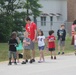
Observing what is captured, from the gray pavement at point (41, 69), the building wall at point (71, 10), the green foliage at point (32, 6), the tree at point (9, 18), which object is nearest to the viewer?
the gray pavement at point (41, 69)

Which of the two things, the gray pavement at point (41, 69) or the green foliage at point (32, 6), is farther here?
the green foliage at point (32, 6)

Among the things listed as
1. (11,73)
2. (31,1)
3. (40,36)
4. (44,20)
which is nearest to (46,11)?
(44,20)

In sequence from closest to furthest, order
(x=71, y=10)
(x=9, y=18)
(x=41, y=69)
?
(x=41, y=69) → (x=9, y=18) → (x=71, y=10)

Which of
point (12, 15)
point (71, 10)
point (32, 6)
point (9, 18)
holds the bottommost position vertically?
point (9, 18)

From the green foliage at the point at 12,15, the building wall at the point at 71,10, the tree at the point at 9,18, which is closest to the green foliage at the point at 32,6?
the green foliage at the point at 12,15

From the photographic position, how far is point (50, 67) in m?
16.0

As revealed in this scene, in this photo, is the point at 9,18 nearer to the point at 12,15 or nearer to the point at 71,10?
the point at 12,15

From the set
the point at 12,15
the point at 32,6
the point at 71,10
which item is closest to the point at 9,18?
the point at 12,15

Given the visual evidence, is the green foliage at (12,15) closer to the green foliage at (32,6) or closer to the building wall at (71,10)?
the green foliage at (32,6)

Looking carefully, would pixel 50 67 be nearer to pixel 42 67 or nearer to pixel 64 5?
pixel 42 67

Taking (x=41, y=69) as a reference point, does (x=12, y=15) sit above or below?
above

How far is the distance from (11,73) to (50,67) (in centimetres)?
227

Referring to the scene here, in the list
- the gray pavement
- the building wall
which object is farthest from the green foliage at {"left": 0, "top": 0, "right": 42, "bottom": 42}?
the gray pavement

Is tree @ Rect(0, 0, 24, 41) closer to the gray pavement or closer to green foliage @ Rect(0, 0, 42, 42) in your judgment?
green foliage @ Rect(0, 0, 42, 42)
